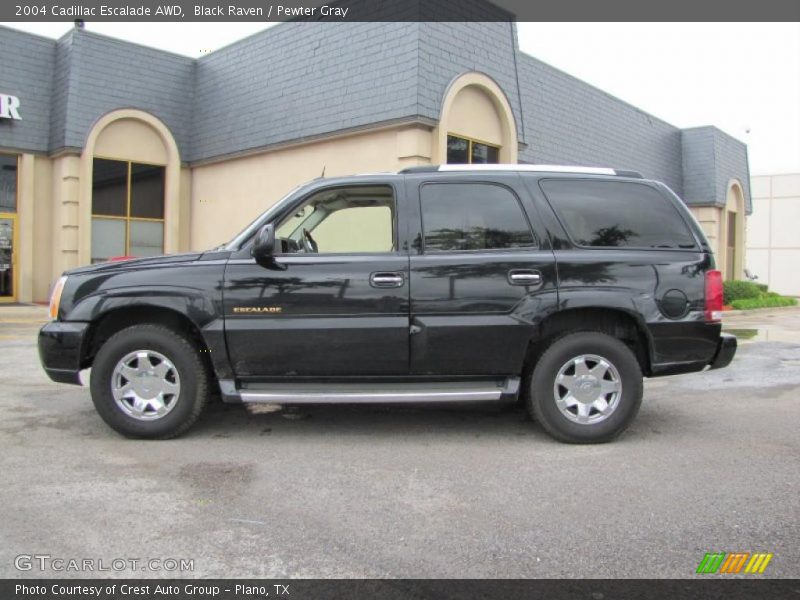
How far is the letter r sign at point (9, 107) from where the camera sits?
16891 millimetres

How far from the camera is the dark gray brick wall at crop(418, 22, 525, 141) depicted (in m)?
13.5

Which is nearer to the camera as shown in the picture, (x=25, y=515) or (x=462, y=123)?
(x=25, y=515)

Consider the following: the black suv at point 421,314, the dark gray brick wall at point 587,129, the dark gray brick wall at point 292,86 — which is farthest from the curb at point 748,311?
the black suv at point 421,314

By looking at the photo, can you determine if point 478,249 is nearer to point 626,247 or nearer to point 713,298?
point 626,247

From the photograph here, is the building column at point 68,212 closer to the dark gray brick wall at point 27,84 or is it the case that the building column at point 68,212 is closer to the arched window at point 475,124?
the dark gray brick wall at point 27,84

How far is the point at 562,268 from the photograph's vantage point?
5066 mm

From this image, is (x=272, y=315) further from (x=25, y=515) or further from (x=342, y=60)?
(x=342, y=60)

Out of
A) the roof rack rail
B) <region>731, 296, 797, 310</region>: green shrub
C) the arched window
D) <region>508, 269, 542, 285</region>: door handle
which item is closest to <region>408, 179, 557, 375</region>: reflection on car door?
<region>508, 269, 542, 285</region>: door handle

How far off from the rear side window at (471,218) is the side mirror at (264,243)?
1122 mm

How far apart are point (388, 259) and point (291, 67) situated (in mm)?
12621

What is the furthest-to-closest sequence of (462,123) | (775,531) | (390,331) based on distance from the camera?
(462,123) < (390,331) < (775,531)

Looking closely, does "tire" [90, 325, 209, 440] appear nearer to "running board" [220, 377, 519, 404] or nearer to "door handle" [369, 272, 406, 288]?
"running board" [220, 377, 519, 404]

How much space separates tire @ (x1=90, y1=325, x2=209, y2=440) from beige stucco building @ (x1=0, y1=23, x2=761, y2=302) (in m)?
9.31

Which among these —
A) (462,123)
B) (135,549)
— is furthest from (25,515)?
(462,123)
